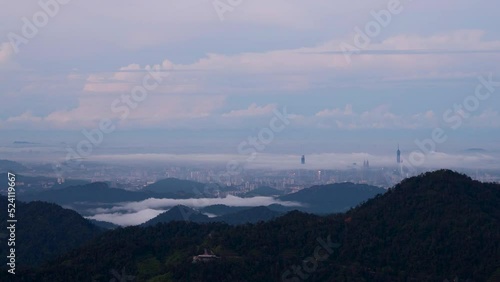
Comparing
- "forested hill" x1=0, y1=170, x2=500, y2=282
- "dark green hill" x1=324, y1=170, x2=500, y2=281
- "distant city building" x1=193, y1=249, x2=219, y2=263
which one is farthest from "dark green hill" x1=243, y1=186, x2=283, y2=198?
"distant city building" x1=193, y1=249, x2=219, y2=263

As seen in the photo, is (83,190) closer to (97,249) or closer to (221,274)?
(97,249)

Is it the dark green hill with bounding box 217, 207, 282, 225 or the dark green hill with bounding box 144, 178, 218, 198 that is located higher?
the dark green hill with bounding box 144, 178, 218, 198

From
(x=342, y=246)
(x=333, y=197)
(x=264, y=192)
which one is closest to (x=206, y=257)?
(x=342, y=246)

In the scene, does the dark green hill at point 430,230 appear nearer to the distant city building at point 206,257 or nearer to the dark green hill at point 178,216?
the distant city building at point 206,257

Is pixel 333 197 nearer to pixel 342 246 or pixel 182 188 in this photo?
pixel 182 188

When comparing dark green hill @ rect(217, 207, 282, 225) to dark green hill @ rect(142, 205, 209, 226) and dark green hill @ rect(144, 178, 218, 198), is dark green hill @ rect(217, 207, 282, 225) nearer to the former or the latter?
dark green hill @ rect(142, 205, 209, 226)

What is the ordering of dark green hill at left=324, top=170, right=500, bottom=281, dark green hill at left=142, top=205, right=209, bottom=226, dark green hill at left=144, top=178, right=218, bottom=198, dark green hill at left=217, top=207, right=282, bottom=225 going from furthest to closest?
dark green hill at left=144, top=178, right=218, bottom=198 → dark green hill at left=142, top=205, right=209, bottom=226 → dark green hill at left=217, top=207, right=282, bottom=225 → dark green hill at left=324, top=170, right=500, bottom=281
